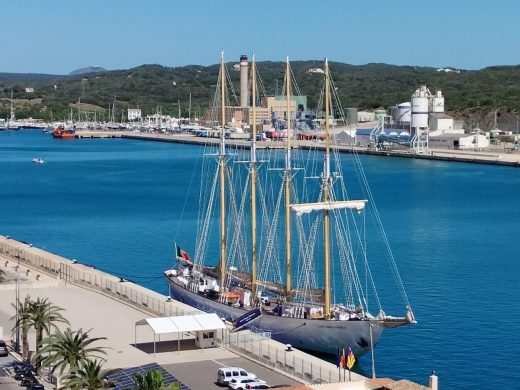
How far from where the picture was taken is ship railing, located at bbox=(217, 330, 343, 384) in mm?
25125

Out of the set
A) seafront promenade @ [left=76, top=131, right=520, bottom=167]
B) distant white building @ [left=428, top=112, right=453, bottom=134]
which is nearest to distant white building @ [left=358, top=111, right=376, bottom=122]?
seafront promenade @ [left=76, top=131, right=520, bottom=167]

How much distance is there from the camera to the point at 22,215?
72.4 meters

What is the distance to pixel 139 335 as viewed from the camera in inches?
1150

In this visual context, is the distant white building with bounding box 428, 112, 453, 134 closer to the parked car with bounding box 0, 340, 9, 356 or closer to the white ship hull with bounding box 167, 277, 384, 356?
the white ship hull with bounding box 167, 277, 384, 356

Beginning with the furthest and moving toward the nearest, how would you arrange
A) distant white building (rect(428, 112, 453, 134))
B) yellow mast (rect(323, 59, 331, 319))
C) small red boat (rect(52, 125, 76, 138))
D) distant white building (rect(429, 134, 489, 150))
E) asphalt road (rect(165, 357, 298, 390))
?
small red boat (rect(52, 125, 76, 138)) < distant white building (rect(428, 112, 453, 134)) < distant white building (rect(429, 134, 489, 150)) < yellow mast (rect(323, 59, 331, 319)) < asphalt road (rect(165, 357, 298, 390))

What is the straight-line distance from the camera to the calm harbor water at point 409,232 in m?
32.5

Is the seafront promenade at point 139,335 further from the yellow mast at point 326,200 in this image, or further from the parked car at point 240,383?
the yellow mast at point 326,200

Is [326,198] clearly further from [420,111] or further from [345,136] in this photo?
[345,136]

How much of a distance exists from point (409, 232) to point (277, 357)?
115 feet

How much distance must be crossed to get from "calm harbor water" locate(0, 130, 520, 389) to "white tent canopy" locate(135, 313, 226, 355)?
551 centimetres

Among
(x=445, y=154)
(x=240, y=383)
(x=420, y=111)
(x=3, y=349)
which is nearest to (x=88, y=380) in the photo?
(x=240, y=383)

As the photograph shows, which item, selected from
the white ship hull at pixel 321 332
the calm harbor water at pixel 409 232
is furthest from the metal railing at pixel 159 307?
the calm harbor water at pixel 409 232

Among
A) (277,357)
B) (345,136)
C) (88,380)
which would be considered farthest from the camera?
(345,136)

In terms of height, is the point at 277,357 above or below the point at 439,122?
below
